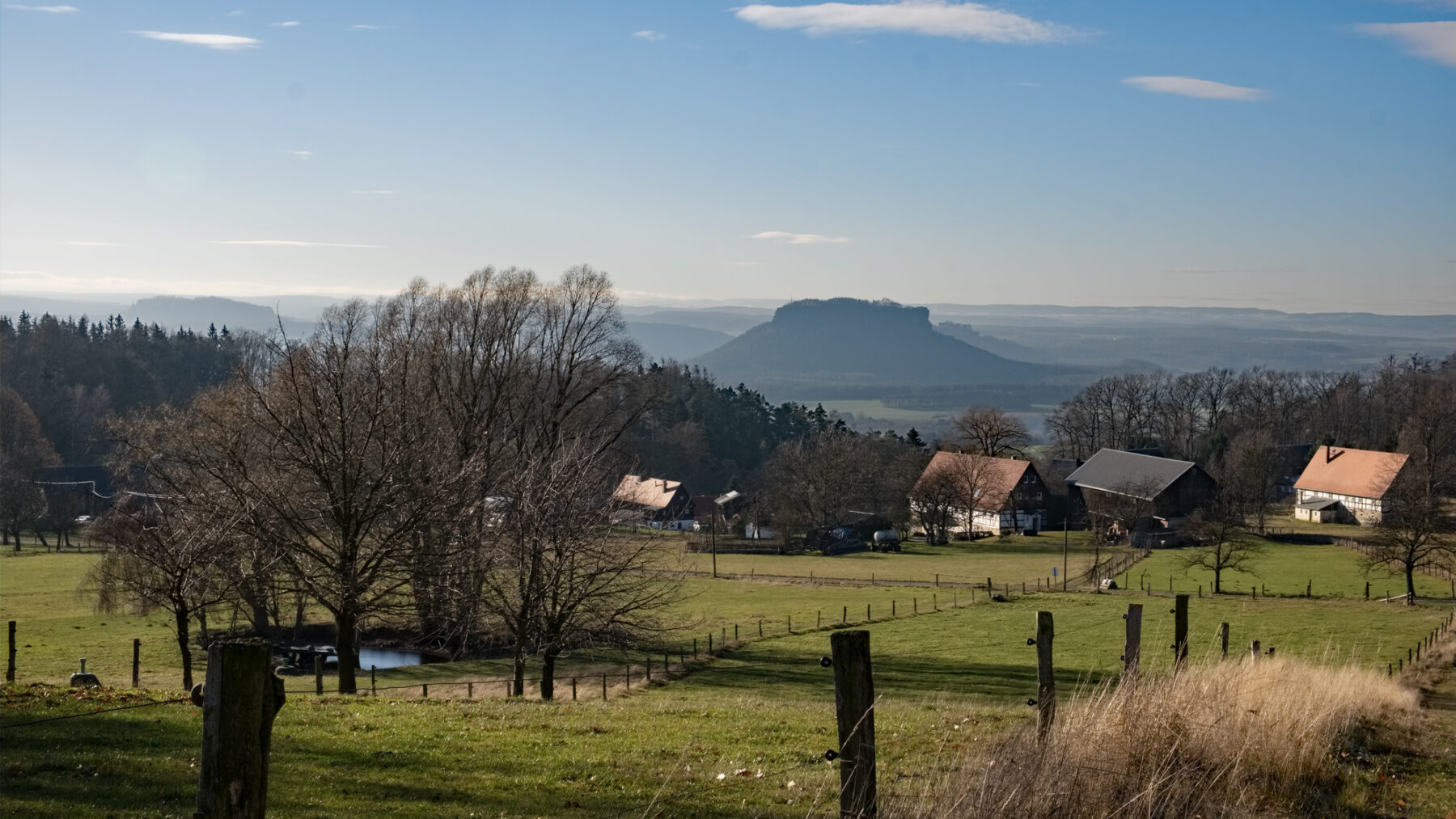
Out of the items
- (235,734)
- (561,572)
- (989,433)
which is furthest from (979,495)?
(235,734)

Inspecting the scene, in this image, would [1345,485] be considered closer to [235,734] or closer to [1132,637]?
[1132,637]

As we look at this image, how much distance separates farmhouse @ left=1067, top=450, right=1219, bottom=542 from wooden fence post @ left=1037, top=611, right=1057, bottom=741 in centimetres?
6714

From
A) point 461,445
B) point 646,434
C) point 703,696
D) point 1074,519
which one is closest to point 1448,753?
point 703,696

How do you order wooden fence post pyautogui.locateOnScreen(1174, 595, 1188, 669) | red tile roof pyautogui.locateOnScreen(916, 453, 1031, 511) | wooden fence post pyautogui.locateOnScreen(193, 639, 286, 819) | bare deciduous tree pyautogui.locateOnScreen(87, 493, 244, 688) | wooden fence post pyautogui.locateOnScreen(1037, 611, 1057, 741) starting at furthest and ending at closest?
red tile roof pyautogui.locateOnScreen(916, 453, 1031, 511) → bare deciduous tree pyautogui.locateOnScreen(87, 493, 244, 688) → wooden fence post pyautogui.locateOnScreen(1174, 595, 1188, 669) → wooden fence post pyautogui.locateOnScreen(1037, 611, 1057, 741) → wooden fence post pyautogui.locateOnScreen(193, 639, 286, 819)

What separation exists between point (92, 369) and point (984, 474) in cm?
9586

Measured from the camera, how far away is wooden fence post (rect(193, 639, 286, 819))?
4695 millimetres

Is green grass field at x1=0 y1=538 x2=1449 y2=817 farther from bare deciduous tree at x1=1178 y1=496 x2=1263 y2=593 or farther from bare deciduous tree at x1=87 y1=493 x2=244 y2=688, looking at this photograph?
bare deciduous tree at x1=1178 y1=496 x2=1263 y2=593

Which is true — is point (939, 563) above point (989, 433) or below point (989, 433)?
below

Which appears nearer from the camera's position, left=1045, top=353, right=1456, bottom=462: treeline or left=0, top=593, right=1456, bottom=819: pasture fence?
left=0, top=593, right=1456, bottom=819: pasture fence

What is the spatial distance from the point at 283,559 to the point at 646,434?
92725mm

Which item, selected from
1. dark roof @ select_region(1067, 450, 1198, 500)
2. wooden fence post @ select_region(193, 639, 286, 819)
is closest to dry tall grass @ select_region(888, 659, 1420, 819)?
wooden fence post @ select_region(193, 639, 286, 819)

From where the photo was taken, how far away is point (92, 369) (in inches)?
4739

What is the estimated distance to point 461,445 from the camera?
35438 millimetres

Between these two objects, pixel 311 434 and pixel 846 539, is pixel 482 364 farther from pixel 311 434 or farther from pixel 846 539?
pixel 846 539
